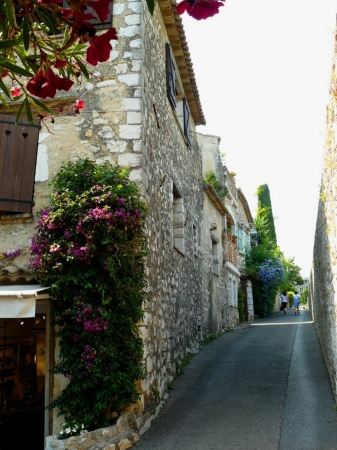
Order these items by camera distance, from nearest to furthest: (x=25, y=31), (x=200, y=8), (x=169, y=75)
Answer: (x=200, y=8) < (x=25, y=31) < (x=169, y=75)

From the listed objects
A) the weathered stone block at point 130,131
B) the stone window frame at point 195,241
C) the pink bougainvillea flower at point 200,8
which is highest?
the weathered stone block at point 130,131

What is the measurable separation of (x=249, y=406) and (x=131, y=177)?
3529 millimetres

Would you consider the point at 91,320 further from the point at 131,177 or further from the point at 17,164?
the point at 17,164

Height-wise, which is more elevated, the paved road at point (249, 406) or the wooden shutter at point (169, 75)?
the wooden shutter at point (169, 75)

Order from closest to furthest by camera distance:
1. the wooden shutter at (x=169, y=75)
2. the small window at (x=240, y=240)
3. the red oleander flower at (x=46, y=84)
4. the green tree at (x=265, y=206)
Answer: the red oleander flower at (x=46, y=84) < the wooden shutter at (x=169, y=75) < the small window at (x=240, y=240) < the green tree at (x=265, y=206)

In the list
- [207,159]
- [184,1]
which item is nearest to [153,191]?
[184,1]

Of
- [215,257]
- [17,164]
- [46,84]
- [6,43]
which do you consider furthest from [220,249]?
[6,43]

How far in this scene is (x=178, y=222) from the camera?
361 inches

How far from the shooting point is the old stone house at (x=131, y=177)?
Result: 19.3 ft

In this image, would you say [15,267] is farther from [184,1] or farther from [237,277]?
[237,277]

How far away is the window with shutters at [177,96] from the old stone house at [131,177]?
0.12 feet

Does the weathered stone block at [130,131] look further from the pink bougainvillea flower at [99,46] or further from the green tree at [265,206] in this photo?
the green tree at [265,206]

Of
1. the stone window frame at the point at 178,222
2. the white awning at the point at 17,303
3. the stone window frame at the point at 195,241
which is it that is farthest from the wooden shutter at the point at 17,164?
the stone window frame at the point at 195,241

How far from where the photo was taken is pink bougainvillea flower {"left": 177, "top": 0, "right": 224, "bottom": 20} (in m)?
2.00
